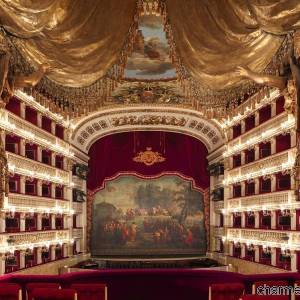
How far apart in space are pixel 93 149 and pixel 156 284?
24287mm

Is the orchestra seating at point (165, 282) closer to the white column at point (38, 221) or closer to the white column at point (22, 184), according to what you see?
the white column at point (22, 184)

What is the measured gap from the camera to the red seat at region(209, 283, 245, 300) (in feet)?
27.2

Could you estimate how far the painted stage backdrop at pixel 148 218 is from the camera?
3231cm

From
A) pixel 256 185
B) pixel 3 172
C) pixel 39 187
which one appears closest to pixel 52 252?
pixel 39 187

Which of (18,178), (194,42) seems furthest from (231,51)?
(18,178)

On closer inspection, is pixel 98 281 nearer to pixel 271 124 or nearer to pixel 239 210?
pixel 271 124

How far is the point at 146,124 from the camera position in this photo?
1296 inches

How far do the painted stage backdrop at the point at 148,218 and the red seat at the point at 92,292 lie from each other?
2389 cm

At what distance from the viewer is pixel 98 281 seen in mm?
9703

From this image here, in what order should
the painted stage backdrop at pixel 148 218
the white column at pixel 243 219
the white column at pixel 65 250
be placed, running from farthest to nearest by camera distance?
the painted stage backdrop at pixel 148 218
the white column at pixel 65 250
the white column at pixel 243 219

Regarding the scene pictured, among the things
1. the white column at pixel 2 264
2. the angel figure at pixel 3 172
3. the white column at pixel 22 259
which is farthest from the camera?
the white column at pixel 22 259

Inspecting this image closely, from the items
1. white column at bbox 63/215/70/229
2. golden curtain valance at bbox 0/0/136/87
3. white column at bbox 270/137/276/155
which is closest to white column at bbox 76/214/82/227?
white column at bbox 63/215/70/229

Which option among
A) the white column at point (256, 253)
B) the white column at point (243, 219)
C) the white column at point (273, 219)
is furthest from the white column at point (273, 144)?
the white column at point (243, 219)

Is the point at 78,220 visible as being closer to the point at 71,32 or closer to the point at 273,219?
the point at 273,219
